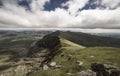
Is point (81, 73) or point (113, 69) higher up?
point (113, 69)

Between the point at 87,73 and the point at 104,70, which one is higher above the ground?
the point at 104,70

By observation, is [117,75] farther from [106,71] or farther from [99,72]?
[99,72]

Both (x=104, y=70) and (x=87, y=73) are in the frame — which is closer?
(x=104, y=70)

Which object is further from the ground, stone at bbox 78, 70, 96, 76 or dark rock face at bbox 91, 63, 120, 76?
dark rock face at bbox 91, 63, 120, 76

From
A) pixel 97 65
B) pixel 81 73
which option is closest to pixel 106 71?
pixel 97 65

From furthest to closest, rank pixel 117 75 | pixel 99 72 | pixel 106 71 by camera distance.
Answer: pixel 99 72
pixel 106 71
pixel 117 75

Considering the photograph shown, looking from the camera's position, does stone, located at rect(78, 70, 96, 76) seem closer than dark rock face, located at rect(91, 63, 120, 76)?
No

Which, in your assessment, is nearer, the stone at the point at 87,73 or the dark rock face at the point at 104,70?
the dark rock face at the point at 104,70

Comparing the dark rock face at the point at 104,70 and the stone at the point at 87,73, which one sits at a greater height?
the dark rock face at the point at 104,70
